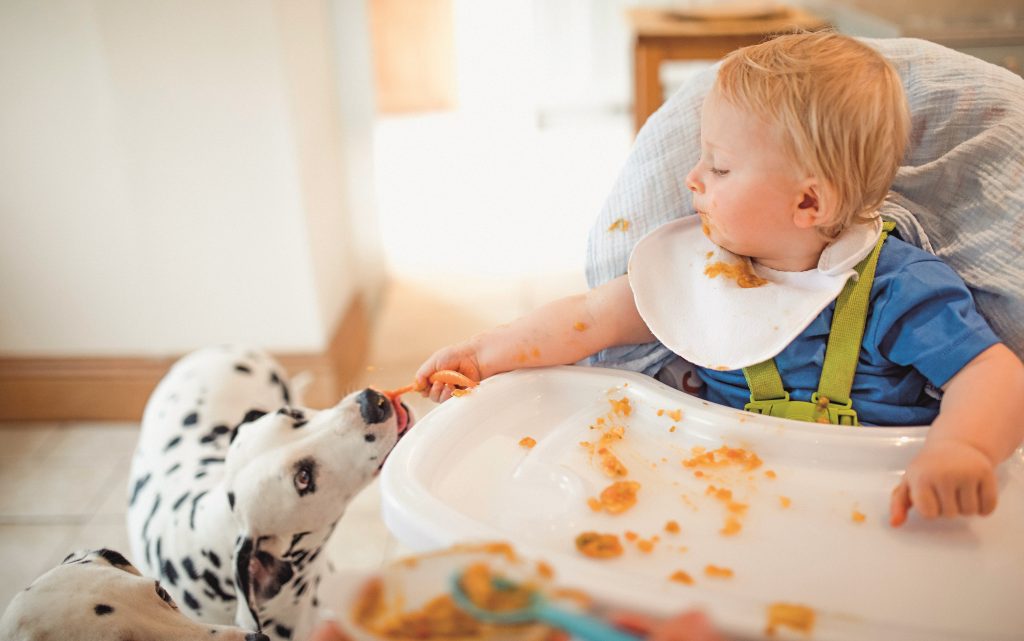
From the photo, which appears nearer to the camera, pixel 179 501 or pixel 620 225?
pixel 620 225

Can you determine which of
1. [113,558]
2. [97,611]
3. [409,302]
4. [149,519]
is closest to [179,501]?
[149,519]

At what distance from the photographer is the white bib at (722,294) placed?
85 cm

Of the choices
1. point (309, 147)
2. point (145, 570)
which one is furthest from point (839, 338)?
point (309, 147)

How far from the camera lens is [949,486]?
2.21 ft

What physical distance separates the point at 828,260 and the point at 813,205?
60 millimetres

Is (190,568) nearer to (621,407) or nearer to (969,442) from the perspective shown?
(621,407)

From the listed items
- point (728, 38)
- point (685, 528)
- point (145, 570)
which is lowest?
point (145, 570)

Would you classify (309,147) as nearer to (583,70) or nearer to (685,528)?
(583,70)

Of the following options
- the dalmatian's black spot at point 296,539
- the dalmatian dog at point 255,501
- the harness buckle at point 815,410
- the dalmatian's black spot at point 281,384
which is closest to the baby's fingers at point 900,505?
the harness buckle at point 815,410

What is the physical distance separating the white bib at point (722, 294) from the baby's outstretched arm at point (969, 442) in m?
0.15

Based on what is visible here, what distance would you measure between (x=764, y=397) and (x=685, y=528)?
225 mm

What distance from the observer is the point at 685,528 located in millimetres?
703

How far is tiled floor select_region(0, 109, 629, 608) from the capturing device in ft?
5.51

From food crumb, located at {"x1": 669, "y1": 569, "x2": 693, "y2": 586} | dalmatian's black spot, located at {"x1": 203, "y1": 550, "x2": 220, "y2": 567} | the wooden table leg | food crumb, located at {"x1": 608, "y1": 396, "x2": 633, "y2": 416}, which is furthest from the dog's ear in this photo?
the wooden table leg
